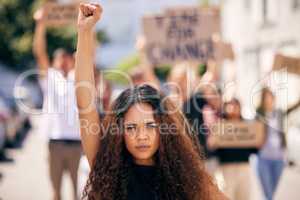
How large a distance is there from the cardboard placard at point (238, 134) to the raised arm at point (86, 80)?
12.1 ft

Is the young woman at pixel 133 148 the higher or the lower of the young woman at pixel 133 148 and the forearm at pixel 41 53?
the lower

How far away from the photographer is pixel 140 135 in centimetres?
245

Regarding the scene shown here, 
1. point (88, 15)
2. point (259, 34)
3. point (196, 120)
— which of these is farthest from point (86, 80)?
point (259, 34)

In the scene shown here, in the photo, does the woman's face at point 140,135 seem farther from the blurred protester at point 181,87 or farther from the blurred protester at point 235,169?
the blurred protester at point 235,169

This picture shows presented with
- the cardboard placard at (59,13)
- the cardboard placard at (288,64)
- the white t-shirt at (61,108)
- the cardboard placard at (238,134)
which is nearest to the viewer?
the white t-shirt at (61,108)

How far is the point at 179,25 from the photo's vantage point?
7438 mm

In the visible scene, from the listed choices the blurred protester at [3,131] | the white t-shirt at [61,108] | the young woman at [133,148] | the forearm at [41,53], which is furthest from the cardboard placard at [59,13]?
the young woman at [133,148]

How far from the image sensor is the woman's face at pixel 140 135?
2.45m

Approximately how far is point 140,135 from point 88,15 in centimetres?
43

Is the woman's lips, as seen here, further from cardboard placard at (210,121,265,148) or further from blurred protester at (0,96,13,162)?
blurred protester at (0,96,13,162)

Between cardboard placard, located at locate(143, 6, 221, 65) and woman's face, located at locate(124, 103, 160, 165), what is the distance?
4.78 m

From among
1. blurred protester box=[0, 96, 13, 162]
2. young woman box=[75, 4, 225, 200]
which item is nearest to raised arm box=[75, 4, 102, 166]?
young woman box=[75, 4, 225, 200]

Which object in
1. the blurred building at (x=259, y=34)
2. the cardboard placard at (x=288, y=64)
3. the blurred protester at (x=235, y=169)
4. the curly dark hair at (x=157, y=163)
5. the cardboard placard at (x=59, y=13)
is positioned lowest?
the blurred protester at (x=235, y=169)

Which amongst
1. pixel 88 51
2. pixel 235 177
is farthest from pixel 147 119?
pixel 235 177
